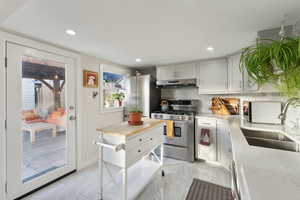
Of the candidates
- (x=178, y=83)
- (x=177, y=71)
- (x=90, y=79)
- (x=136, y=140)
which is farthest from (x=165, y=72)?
(x=136, y=140)

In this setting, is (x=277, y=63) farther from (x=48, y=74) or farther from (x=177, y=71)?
(x=48, y=74)

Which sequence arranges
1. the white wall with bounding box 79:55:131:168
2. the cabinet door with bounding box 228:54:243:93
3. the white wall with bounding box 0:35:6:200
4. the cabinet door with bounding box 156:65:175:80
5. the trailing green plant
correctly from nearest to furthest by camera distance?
the trailing green plant
the white wall with bounding box 0:35:6:200
the cabinet door with bounding box 228:54:243:93
the white wall with bounding box 79:55:131:168
the cabinet door with bounding box 156:65:175:80

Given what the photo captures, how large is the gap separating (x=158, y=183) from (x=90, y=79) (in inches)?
89.1

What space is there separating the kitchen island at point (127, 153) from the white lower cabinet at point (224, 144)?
3.95 ft

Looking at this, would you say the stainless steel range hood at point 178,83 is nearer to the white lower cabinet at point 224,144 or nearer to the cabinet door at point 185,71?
the cabinet door at point 185,71

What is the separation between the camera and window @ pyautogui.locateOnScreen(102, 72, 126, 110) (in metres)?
3.14

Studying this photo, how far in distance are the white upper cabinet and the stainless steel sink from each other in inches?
65.7

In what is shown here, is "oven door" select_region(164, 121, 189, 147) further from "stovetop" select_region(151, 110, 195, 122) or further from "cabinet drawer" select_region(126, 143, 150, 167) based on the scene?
"cabinet drawer" select_region(126, 143, 150, 167)

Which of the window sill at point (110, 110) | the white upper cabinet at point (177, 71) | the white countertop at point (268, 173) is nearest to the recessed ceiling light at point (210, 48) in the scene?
the white upper cabinet at point (177, 71)

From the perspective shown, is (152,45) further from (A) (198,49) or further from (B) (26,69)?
(B) (26,69)

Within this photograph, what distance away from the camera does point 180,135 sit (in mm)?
2885

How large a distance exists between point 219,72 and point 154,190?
2.52 metres

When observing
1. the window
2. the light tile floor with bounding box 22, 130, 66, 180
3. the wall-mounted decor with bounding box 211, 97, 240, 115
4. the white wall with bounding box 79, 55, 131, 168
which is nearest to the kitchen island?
the white wall with bounding box 79, 55, 131, 168

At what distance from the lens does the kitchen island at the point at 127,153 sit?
1509 mm
